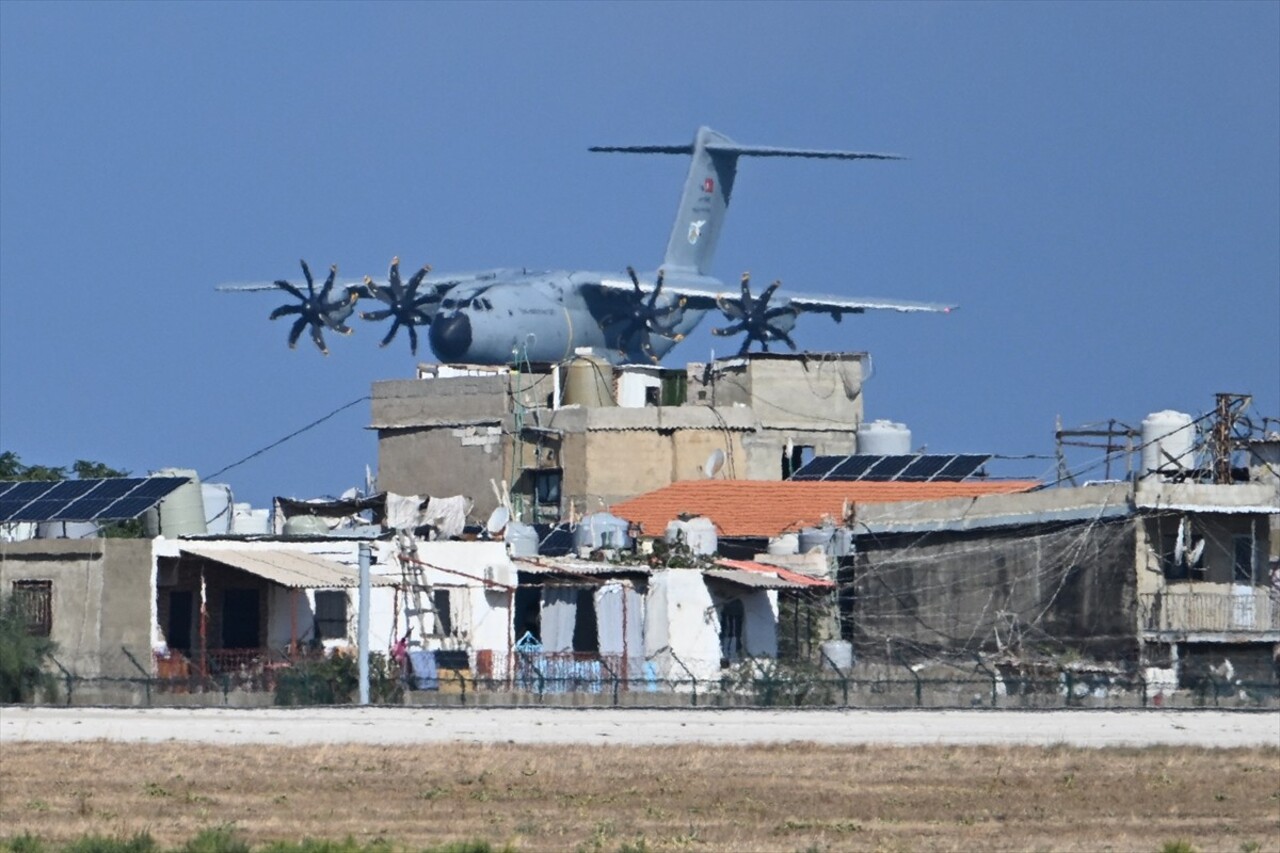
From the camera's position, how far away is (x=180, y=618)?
Answer: 139ft

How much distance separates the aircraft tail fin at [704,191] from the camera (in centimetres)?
11006

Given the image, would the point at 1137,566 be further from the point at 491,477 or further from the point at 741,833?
the point at 491,477

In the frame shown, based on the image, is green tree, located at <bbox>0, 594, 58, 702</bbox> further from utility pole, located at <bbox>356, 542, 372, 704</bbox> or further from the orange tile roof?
the orange tile roof

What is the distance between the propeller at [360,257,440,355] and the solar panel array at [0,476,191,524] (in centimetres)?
4283

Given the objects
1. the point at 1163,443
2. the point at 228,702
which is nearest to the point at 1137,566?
the point at 1163,443

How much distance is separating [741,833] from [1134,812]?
4.34m

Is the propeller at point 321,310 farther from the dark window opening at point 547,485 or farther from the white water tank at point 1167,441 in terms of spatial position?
the white water tank at point 1167,441

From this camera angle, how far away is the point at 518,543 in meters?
48.1

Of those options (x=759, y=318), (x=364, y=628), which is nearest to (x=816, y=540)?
(x=364, y=628)

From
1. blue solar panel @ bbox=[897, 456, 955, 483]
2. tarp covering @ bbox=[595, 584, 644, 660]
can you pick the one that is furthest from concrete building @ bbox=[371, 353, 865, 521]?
tarp covering @ bbox=[595, 584, 644, 660]

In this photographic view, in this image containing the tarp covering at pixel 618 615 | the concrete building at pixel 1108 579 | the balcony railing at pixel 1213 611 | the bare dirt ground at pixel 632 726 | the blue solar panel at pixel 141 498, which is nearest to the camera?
the bare dirt ground at pixel 632 726

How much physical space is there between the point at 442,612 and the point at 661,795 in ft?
55.6

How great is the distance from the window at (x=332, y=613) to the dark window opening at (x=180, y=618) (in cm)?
204

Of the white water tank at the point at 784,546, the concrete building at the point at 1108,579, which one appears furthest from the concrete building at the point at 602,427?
the concrete building at the point at 1108,579
